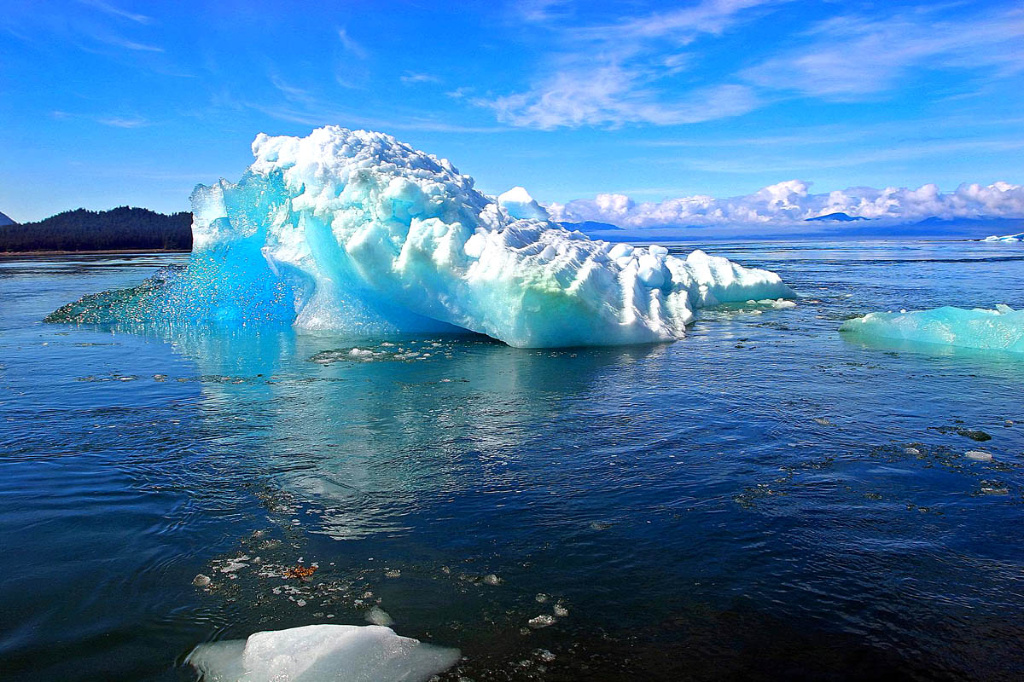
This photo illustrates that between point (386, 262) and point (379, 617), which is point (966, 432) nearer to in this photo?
point (379, 617)

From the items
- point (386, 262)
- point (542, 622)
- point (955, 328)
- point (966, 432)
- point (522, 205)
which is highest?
point (522, 205)

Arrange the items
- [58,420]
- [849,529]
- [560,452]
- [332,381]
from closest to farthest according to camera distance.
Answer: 1. [849,529]
2. [560,452]
3. [58,420]
4. [332,381]

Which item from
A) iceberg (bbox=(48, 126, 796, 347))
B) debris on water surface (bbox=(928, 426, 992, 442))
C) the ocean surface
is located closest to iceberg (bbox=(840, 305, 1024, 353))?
the ocean surface

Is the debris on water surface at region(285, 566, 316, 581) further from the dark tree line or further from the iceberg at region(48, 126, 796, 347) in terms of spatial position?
the dark tree line

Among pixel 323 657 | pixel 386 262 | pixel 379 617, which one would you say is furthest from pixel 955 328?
pixel 323 657

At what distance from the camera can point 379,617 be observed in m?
2.76

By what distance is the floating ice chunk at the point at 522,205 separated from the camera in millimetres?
12328

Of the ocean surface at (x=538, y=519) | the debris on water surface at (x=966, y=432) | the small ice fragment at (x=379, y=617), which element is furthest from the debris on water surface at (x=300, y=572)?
the debris on water surface at (x=966, y=432)

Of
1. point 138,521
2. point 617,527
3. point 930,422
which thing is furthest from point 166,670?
point 930,422

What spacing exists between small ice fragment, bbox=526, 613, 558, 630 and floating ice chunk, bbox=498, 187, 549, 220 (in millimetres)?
9850

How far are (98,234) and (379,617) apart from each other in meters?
67.5

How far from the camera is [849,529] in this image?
3.49 m

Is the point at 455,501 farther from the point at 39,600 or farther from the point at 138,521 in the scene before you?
the point at 39,600

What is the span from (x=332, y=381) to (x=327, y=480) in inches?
115
